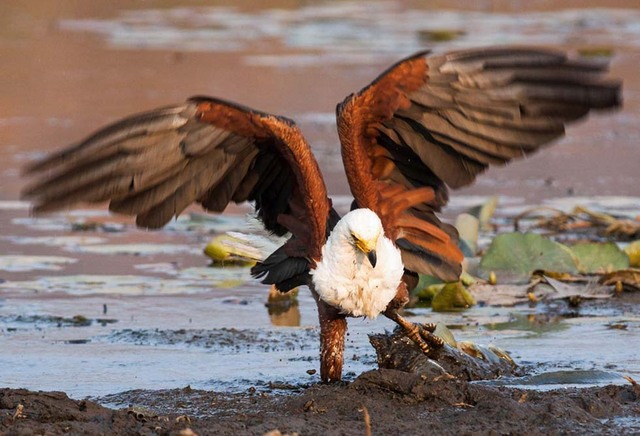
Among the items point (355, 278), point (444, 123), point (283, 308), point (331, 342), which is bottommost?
point (331, 342)

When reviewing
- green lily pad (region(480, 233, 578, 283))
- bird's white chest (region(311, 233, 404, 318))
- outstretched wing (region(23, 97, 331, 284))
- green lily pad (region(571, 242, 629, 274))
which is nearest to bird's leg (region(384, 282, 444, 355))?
bird's white chest (region(311, 233, 404, 318))

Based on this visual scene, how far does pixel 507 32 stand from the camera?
65.0ft

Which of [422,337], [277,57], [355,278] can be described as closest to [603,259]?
[422,337]

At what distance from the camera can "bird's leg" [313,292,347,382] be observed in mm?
6223

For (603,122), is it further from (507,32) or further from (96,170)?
(96,170)

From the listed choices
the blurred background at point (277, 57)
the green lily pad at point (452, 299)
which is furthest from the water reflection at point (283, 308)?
the blurred background at point (277, 57)

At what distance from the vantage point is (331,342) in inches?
247

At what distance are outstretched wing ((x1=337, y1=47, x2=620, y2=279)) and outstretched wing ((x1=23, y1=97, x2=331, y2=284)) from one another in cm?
27

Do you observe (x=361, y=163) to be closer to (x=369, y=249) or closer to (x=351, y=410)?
(x=369, y=249)

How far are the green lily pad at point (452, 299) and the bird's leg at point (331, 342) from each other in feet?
5.29

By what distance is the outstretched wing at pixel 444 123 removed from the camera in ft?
19.4

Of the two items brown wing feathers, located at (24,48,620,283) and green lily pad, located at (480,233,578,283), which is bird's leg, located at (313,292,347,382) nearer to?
brown wing feathers, located at (24,48,620,283)

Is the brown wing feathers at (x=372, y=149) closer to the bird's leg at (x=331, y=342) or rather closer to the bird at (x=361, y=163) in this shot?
the bird at (x=361, y=163)

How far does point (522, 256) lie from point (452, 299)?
0.70 m
